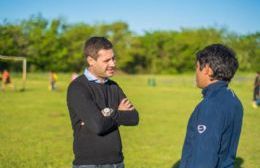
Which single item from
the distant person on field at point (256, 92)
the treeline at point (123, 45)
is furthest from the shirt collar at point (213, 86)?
the treeline at point (123, 45)

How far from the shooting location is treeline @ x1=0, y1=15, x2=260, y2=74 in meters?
78.1

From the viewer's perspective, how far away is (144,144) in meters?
12.3

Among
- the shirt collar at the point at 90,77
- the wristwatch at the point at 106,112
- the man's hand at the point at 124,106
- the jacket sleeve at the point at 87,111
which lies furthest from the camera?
the man's hand at the point at 124,106

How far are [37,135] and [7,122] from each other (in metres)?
3.26

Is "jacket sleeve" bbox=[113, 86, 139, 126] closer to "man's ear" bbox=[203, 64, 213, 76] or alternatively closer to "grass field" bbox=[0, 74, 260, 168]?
"man's ear" bbox=[203, 64, 213, 76]

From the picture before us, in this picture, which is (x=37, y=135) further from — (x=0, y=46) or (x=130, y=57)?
(x=130, y=57)

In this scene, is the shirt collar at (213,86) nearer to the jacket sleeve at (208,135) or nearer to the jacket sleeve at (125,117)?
the jacket sleeve at (208,135)

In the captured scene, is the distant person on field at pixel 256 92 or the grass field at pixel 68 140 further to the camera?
the distant person on field at pixel 256 92

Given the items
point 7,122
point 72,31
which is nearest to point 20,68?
point 72,31

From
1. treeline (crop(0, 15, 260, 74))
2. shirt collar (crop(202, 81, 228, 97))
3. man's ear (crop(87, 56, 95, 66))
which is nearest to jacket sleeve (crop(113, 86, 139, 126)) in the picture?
man's ear (crop(87, 56, 95, 66))

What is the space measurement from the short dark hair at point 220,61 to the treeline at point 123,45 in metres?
73.2

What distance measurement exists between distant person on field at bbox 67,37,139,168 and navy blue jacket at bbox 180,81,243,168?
78 cm

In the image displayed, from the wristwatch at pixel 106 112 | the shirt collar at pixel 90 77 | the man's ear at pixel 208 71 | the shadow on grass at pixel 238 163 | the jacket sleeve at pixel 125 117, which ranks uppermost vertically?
the man's ear at pixel 208 71

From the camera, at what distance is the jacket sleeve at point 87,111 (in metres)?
3.86
